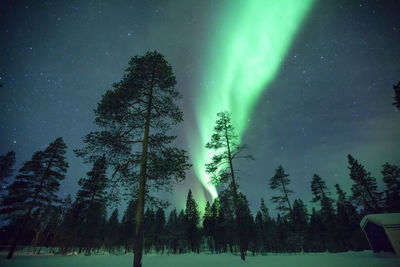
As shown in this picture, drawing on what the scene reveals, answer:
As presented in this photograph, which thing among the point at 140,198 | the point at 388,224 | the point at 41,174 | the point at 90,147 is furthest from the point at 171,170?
the point at 41,174

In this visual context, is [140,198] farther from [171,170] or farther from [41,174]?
[41,174]

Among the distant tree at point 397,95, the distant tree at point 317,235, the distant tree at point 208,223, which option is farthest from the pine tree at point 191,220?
the distant tree at point 397,95

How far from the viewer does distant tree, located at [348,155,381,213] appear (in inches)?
1088

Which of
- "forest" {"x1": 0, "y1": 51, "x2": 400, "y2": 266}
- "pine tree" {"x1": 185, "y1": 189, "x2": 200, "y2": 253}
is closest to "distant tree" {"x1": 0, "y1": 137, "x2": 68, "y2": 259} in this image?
"forest" {"x1": 0, "y1": 51, "x2": 400, "y2": 266}

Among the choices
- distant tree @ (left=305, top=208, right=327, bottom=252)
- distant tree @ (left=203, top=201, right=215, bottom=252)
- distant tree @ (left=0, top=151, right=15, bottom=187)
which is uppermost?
distant tree @ (left=0, top=151, right=15, bottom=187)

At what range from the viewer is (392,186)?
29.3 meters

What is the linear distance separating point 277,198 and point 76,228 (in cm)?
3191

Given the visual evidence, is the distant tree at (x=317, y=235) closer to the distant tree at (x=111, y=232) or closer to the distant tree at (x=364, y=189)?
the distant tree at (x=364, y=189)

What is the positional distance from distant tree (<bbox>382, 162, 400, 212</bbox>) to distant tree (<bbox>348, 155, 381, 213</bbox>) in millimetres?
3642

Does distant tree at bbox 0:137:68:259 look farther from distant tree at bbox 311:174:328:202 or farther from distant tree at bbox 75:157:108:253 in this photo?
distant tree at bbox 311:174:328:202

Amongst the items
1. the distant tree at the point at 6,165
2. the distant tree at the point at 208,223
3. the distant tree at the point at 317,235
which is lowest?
the distant tree at the point at 317,235

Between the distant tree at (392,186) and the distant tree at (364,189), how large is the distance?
3.64 metres

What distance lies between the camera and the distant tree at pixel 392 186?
28934 millimetres

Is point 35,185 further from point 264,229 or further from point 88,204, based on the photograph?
point 264,229
